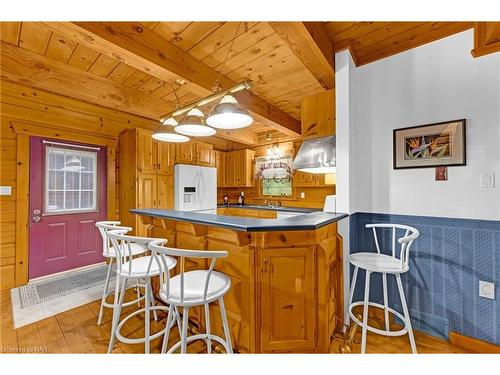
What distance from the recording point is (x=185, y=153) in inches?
162

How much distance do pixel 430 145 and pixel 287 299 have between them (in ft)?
5.94

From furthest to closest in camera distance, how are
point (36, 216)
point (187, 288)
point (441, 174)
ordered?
point (36, 216) → point (441, 174) → point (187, 288)

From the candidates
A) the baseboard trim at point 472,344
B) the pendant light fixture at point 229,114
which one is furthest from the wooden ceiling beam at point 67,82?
the baseboard trim at point 472,344

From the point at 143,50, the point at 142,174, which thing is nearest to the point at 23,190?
the point at 142,174

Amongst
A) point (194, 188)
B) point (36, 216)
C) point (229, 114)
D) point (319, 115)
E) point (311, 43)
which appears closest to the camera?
point (229, 114)

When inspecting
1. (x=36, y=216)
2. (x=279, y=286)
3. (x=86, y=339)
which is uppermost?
(x=36, y=216)

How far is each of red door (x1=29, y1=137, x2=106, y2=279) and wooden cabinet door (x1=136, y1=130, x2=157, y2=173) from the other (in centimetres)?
70

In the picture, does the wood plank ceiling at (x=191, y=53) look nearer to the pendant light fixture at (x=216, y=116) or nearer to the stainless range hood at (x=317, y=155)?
the pendant light fixture at (x=216, y=116)

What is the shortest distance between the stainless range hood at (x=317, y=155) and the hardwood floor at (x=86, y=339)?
157 centimetres

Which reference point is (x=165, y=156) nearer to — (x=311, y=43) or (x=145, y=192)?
(x=145, y=192)

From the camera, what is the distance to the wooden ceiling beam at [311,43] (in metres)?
1.56
